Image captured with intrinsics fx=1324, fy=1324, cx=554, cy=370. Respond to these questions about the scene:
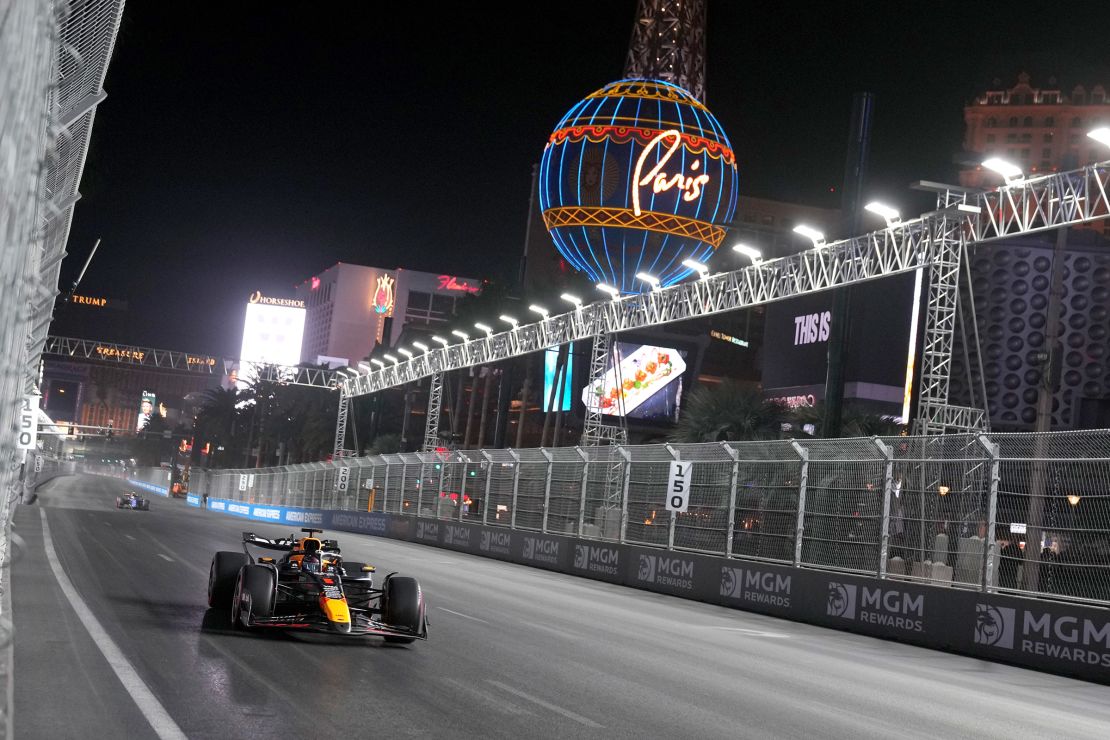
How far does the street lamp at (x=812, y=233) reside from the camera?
2991 centimetres

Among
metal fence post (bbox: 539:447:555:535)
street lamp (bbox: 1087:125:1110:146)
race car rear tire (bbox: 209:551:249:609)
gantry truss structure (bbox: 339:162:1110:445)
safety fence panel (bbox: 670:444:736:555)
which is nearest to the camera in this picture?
race car rear tire (bbox: 209:551:249:609)

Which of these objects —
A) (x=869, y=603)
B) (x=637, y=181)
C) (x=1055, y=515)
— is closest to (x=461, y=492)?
(x=637, y=181)

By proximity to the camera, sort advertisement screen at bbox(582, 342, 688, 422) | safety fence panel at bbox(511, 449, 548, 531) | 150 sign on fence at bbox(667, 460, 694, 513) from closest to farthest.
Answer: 150 sign on fence at bbox(667, 460, 694, 513) → safety fence panel at bbox(511, 449, 548, 531) → advertisement screen at bbox(582, 342, 688, 422)

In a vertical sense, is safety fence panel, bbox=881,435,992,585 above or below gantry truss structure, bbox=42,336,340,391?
below

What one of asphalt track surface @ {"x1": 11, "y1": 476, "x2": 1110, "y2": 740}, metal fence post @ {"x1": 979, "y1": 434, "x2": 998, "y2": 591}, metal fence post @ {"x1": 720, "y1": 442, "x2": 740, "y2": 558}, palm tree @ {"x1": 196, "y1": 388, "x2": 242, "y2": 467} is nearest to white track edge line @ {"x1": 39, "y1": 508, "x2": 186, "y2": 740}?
asphalt track surface @ {"x1": 11, "y1": 476, "x2": 1110, "y2": 740}

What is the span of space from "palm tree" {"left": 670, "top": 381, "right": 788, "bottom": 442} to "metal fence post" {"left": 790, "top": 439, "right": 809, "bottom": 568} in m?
18.2

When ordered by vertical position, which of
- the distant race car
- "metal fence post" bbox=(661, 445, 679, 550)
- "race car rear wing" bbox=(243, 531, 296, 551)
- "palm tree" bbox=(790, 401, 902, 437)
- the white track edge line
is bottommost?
the distant race car

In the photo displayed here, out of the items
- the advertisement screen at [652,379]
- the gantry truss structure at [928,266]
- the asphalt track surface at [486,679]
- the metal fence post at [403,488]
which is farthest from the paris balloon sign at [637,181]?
the asphalt track surface at [486,679]

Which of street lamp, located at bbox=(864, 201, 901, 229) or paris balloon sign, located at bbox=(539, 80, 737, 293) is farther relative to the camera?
paris balloon sign, located at bbox=(539, 80, 737, 293)

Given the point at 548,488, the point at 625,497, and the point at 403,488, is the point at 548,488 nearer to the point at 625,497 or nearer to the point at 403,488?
the point at 625,497

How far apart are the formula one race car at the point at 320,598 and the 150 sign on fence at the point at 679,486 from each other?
44.4ft

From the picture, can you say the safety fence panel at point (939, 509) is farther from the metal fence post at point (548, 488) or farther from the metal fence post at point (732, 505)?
the metal fence post at point (548, 488)

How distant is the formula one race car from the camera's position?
11.6m

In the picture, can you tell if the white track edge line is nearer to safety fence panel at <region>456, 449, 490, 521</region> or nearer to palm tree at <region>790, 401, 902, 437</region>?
safety fence panel at <region>456, 449, 490, 521</region>
